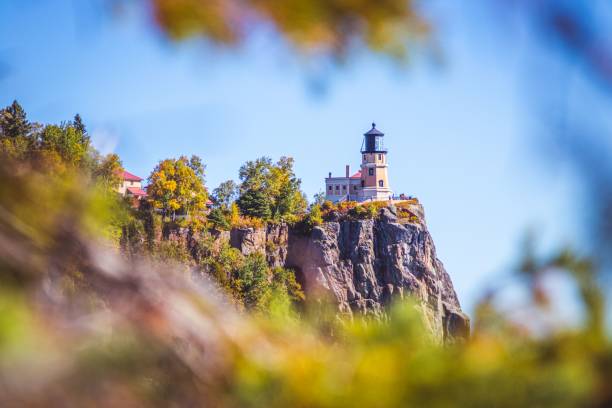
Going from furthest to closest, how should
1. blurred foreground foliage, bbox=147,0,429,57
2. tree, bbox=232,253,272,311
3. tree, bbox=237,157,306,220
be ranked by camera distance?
tree, bbox=237,157,306,220 < tree, bbox=232,253,272,311 < blurred foreground foliage, bbox=147,0,429,57

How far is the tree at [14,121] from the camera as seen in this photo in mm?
45375

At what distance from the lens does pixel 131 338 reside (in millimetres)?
2191

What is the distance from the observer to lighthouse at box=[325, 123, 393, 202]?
70.1 metres

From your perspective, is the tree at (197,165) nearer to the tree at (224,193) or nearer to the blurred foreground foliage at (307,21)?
the tree at (224,193)

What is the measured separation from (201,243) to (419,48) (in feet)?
147

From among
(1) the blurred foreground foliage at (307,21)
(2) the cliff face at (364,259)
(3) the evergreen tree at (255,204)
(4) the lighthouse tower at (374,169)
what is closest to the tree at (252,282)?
(2) the cliff face at (364,259)

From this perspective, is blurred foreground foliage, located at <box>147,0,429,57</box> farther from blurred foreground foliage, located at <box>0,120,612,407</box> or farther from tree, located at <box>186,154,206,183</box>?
tree, located at <box>186,154,206,183</box>

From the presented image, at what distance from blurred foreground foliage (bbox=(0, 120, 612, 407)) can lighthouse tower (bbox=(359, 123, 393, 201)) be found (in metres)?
67.7

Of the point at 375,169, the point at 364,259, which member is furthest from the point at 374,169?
the point at 364,259

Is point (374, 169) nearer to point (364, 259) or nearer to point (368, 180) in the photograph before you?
point (368, 180)

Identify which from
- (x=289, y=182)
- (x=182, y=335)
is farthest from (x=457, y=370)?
(x=289, y=182)

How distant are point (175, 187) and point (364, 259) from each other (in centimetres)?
1701

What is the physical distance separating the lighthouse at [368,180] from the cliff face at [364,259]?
1148 centimetres

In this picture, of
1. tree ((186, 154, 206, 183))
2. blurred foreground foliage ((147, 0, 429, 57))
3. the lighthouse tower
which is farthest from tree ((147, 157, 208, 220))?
blurred foreground foliage ((147, 0, 429, 57))
